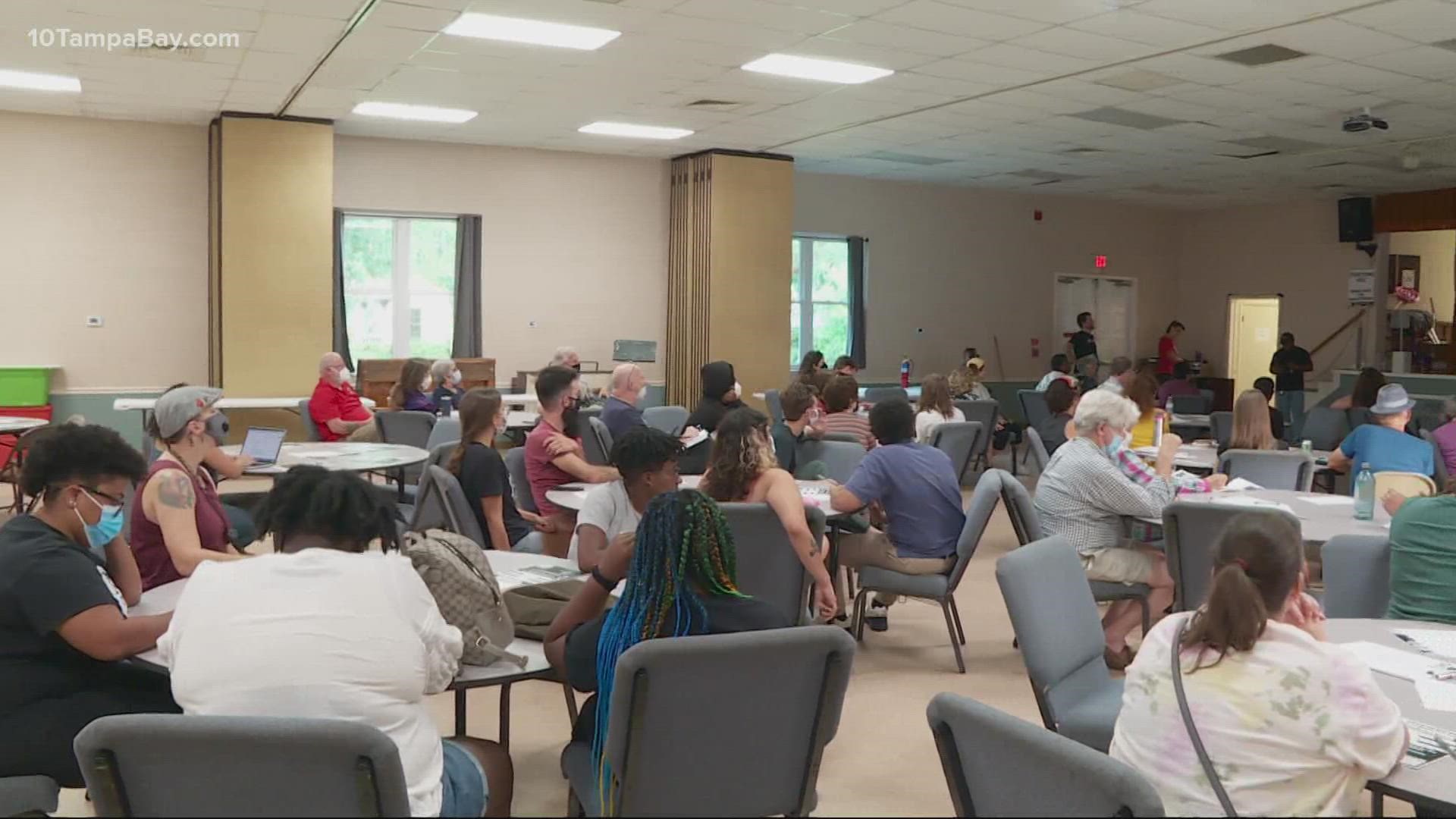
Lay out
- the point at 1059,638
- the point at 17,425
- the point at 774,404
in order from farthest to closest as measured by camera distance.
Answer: the point at 774,404 → the point at 17,425 → the point at 1059,638

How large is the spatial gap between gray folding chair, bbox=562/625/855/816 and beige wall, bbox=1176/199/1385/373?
15109mm

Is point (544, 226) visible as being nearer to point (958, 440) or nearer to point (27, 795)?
point (958, 440)

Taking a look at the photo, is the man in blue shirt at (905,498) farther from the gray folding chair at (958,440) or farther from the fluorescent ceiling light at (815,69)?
the fluorescent ceiling light at (815,69)

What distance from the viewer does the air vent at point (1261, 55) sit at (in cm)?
720

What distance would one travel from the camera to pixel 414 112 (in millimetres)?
9664

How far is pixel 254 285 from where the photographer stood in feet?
32.7

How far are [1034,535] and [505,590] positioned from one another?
2.31 metres

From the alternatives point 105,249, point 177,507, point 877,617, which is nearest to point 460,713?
point 177,507

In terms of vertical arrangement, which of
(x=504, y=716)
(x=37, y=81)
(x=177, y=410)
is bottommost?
(x=504, y=716)

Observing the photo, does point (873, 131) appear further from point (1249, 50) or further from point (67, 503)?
point (67, 503)

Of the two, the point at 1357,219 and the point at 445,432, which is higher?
the point at 1357,219

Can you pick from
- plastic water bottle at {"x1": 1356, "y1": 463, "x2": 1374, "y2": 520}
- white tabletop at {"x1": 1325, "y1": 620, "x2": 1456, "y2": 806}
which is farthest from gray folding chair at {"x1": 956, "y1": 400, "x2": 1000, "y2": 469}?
white tabletop at {"x1": 1325, "y1": 620, "x2": 1456, "y2": 806}

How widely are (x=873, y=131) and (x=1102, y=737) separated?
8380 millimetres

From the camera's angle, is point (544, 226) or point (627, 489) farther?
point (544, 226)
